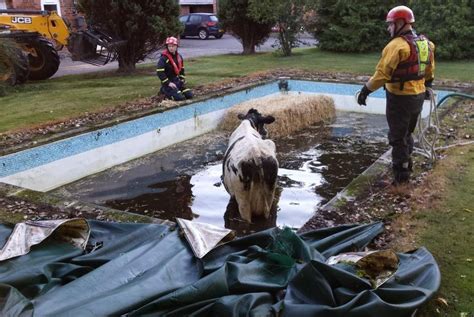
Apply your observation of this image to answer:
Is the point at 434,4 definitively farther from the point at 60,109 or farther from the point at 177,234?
the point at 177,234

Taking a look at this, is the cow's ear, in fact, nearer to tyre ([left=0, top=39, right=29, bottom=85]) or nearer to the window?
tyre ([left=0, top=39, right=29, bottom=85])

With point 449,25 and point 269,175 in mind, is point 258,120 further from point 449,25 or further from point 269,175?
point 449,25

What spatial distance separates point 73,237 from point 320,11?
18.1 meters

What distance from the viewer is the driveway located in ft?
58.2

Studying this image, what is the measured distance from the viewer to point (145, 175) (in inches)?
327

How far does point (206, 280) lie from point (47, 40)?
12.2m

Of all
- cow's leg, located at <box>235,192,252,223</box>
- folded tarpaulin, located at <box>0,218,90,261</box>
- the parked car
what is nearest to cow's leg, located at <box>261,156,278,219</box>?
cow's leg, located at <box>235,192,252,223</box>

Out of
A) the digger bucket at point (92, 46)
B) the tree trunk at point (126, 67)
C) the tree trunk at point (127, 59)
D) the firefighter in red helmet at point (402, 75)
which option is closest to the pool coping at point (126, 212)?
the firefighter in red helmet at point (402, 75)

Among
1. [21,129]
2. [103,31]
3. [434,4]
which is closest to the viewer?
[21,129]

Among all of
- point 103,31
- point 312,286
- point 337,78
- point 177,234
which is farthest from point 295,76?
point 312,286

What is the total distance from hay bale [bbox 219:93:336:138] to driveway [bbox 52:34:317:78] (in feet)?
22.6

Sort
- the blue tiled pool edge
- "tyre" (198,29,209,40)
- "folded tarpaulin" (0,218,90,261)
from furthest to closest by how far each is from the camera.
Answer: "tyre" (198,29,209,40), the blue tiled pool edge, "folded tarpaulin" (0,218,90,261)

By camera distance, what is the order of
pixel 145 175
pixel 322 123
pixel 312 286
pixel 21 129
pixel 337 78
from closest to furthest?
1. pixel 312 286
2. pixel 145 175
3. pixel 21 129
4. pixel 322 123
5. pixel 337 78

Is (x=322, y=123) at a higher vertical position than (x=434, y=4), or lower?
lower
